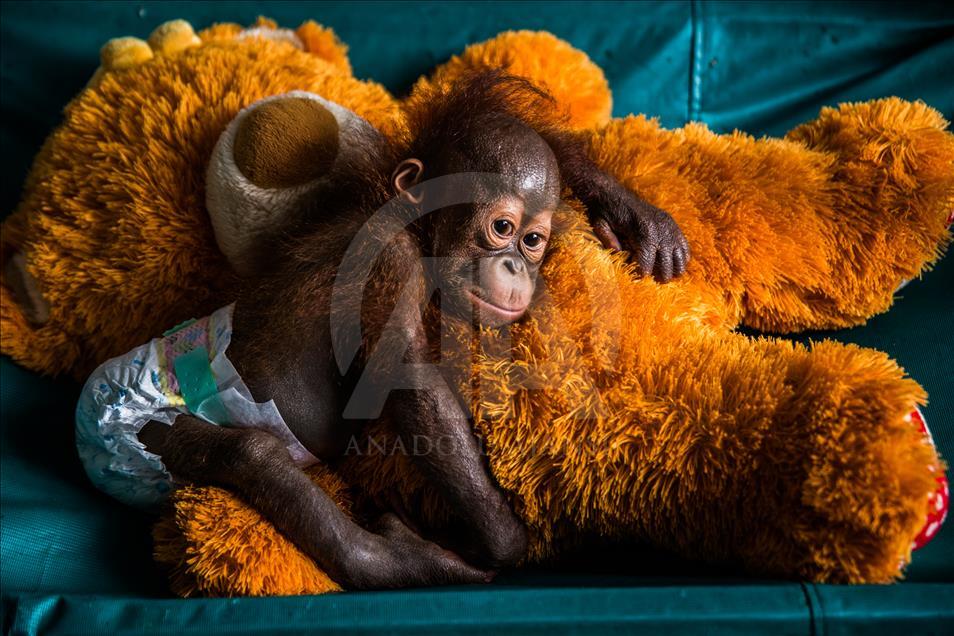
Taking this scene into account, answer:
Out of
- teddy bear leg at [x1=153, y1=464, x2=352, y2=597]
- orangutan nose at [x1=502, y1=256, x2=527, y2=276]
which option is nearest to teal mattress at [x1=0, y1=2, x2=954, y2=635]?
teddy bear leg at [x1=153, y1=464, x2=352, y2=597]

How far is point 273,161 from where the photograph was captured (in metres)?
1.06

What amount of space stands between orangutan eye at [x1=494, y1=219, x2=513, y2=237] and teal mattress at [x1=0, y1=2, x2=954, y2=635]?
0.36 metres

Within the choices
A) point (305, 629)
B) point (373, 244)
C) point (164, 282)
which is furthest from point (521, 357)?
point (164, 282)

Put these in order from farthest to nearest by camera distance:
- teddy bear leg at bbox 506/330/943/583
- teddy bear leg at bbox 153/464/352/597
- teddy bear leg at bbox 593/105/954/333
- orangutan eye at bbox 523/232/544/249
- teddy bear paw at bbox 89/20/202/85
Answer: teddy bear paw at bbox 89/20/202/85 < teddy bear leg at bbox 593/105/954/333 < orangutan eye at bbox 523/232/544/249 < teddy bear leg at bbox 153/464/352/597 < teddy bear leg at bbox 506/330/943/583

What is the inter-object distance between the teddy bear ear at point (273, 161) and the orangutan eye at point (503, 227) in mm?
216

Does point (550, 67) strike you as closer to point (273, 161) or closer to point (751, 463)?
point (273, 161)

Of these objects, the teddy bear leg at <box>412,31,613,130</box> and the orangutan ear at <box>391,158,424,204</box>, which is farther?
the teddy bear leg at <box>412,31,613,130</box>

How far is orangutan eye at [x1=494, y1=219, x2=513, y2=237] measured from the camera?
964 mm

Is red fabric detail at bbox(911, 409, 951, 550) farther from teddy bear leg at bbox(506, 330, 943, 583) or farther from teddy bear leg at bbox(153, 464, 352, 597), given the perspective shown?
teddy bear leg at bbox(153, 464, 352, 597)

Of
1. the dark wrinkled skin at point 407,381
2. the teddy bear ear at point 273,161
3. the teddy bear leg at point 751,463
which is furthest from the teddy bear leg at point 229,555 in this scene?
the teddy bear ear at point 273,161

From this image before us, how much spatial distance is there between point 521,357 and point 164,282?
1.69 ft

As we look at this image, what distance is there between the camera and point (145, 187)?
1.15 m

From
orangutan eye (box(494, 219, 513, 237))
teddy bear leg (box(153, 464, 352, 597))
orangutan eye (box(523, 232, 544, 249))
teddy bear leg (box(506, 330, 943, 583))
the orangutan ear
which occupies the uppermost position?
the orangutan ear

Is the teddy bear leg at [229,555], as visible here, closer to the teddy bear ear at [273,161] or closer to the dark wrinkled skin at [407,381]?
the dark wrinkled skin at [407,381]
